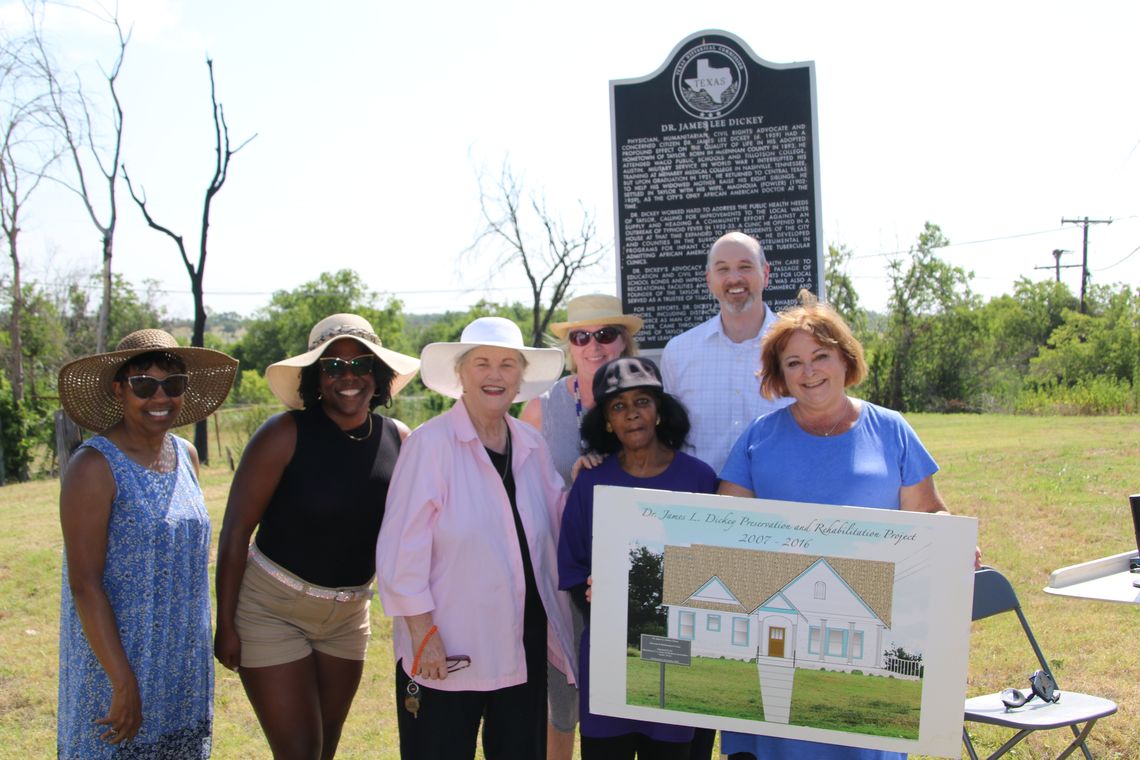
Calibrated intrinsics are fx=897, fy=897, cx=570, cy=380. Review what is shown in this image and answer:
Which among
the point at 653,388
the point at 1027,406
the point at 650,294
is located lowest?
the point at 1027,406

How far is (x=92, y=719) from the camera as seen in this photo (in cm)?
330

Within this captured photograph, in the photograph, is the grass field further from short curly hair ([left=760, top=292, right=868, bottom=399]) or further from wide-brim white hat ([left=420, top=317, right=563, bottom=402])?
short curly hair ([left=760, top=292, right=868, bottom=399])

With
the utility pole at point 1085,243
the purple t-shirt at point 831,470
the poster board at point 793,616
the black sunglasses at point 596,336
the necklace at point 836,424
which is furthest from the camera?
the utility pole at point 1085,243

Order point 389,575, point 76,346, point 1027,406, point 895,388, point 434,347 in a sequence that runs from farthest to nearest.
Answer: point 76,346
point 895,388
point 1027,406
point 434,347
point 389,575

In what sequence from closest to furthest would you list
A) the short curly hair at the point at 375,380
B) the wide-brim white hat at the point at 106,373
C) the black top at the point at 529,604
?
the black top at the point at 529,604 → the wide-brim white hat at the point at 106,373 → the short curly hair at the point at 375,380

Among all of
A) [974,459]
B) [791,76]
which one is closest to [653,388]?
[791,76]

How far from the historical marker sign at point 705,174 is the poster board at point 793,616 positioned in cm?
270

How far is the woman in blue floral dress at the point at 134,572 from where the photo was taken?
10.7 ft

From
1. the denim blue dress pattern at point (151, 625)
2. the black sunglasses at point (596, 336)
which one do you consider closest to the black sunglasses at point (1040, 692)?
the black sunglasses at point (596, 336)

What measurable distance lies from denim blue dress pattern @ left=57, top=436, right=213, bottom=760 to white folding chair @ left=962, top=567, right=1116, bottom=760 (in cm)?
304

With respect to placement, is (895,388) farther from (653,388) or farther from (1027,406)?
(653,388)

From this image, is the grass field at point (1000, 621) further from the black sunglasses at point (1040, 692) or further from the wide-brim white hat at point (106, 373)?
the wide-brim white hat at point (106, 373)

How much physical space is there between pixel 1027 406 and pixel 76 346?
3797 centimetres

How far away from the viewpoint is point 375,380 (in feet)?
13.5
